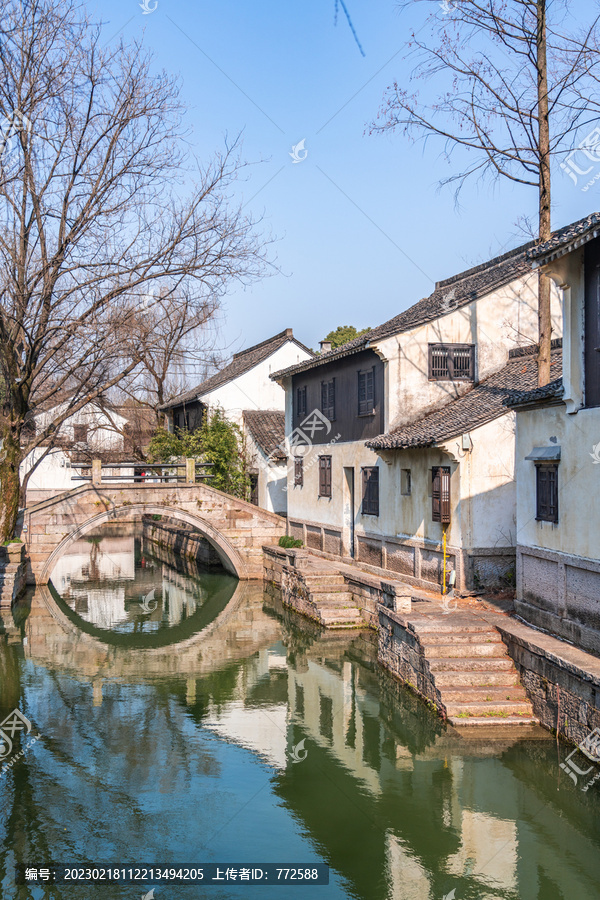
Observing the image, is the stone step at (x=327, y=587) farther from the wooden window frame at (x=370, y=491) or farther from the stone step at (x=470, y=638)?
the stone step at (x=470, y=638)

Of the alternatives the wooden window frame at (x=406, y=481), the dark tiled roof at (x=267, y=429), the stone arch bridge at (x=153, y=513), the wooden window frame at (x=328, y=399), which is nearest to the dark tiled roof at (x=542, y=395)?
the wooden window frame at (x=406, y=481)

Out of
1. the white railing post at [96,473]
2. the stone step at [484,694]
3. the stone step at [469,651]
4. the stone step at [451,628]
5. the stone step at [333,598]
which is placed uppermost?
the white railing post at [96,473]

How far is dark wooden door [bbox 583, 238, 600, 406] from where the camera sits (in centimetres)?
1038

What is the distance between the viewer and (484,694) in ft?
36.9

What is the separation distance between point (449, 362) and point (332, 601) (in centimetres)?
659

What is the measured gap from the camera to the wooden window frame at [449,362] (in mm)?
18641

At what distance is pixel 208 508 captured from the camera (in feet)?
82.6

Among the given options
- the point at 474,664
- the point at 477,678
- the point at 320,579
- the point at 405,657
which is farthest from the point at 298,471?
the point at 477,678

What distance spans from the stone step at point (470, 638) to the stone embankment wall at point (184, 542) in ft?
56.1

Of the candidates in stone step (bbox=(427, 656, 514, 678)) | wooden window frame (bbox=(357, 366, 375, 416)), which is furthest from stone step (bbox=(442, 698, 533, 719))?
wooden window frame (bbox=(357, 366, 375, 416))

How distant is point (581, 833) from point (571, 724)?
1646 mm

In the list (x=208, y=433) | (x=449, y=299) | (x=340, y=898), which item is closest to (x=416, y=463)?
→ (x=449, y=299)

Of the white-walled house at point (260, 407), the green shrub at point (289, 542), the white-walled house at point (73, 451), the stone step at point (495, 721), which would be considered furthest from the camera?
the white-walled house at point (73, 451)

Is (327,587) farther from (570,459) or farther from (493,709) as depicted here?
(570,459)
